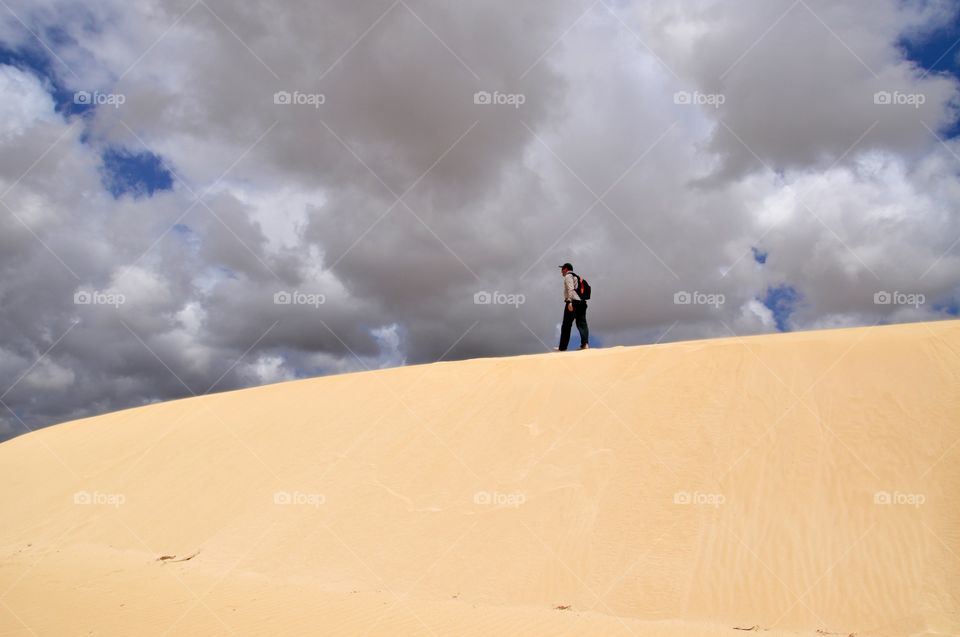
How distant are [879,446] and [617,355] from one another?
4.63 meters

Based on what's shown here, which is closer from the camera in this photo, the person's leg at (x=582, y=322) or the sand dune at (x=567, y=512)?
the sand dune at (x=567, y=512)

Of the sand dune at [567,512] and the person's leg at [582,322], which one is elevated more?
the person's leg at [582,322]

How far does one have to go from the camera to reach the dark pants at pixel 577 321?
477 inches

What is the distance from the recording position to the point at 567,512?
7.74m

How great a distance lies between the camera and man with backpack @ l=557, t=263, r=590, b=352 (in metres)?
12.0

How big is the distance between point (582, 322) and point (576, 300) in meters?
0.53

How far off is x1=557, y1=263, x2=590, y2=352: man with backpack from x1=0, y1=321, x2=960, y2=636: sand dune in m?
0.74

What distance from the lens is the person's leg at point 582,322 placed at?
12086mm

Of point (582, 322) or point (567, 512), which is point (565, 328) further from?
point (567, 512)

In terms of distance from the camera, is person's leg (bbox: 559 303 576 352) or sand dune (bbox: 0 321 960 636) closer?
sand dune (bbox: 0 321 960 636)

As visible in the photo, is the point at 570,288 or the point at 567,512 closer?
the point at 567,512

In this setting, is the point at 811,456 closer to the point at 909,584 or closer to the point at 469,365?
the point at 909,584

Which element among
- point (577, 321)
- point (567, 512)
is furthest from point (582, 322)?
point (567, 512)

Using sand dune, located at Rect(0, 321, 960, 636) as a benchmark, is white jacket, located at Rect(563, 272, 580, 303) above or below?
above
